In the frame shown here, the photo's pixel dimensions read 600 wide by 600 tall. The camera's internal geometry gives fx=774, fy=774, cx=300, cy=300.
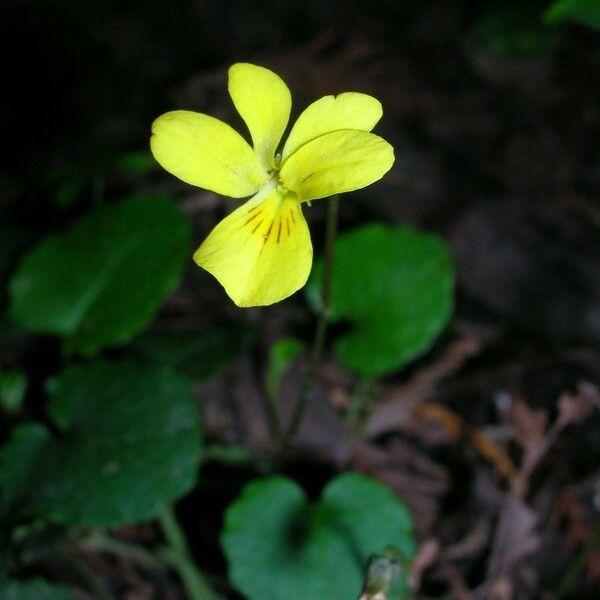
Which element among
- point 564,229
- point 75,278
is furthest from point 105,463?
point 564,229

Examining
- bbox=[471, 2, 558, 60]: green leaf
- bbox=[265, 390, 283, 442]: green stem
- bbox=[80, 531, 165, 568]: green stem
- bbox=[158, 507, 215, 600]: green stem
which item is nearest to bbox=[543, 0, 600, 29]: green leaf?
bbox=[265, 390, 283, 442]: green stem

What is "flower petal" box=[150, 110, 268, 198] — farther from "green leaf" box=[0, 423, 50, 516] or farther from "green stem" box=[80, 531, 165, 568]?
"green stem" box=[80, 531, 165, 568]

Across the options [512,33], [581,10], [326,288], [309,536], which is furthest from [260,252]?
[512,33]

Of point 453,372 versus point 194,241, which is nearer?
point 453,372

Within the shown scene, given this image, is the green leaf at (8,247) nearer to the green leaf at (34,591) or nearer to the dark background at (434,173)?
the dark background at (434,173)

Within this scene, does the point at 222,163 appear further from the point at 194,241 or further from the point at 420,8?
the point at 420,8

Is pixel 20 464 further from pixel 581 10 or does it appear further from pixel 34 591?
pixel 581 10
